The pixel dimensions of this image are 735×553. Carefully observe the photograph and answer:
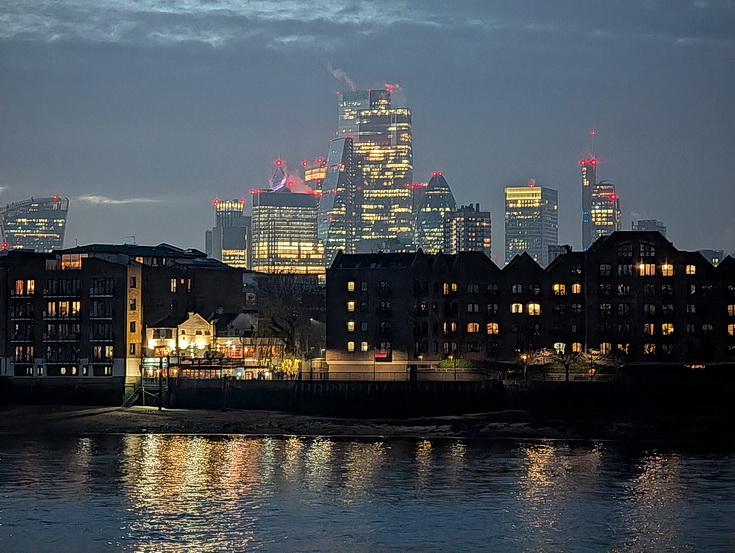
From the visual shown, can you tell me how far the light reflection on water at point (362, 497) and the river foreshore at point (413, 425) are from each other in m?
4.89

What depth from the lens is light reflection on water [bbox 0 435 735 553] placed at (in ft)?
204

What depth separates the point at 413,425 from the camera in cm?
10738

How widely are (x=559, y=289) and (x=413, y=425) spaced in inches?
1515

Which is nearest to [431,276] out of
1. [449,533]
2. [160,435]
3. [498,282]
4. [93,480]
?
[498,282]

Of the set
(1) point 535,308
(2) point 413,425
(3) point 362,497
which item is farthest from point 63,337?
(3) point 362,497

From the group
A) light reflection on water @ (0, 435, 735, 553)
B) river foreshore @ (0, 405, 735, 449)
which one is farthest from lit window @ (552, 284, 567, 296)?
light reflection on water @ (0, 435, 735, 553)

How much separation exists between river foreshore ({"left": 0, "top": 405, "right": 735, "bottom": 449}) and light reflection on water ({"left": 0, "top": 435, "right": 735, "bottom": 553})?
4.89 m

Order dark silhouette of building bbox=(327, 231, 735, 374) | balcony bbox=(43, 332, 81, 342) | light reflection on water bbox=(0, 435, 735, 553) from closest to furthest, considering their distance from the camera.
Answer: light reflection on water bbox=(0, 435, 735, 553) < balcony bbox=(43, 332, 81, 342) < dark silhouette of building bbox=(327, 231, 735, 374)

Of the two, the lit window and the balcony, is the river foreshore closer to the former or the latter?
the balcony

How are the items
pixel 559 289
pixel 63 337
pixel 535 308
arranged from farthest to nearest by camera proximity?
pixel 535 308, pixel 559 289, pixel 63 337

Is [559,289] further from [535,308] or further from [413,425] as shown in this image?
[413,425]

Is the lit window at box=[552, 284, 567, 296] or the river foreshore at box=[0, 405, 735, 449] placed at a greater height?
the lit window at box=[552, 284, 567, 296]

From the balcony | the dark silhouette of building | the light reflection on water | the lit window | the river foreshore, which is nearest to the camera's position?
the light reflection on water

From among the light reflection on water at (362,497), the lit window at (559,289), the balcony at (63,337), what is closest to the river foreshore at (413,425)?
the light reflection on water at (362,497)
